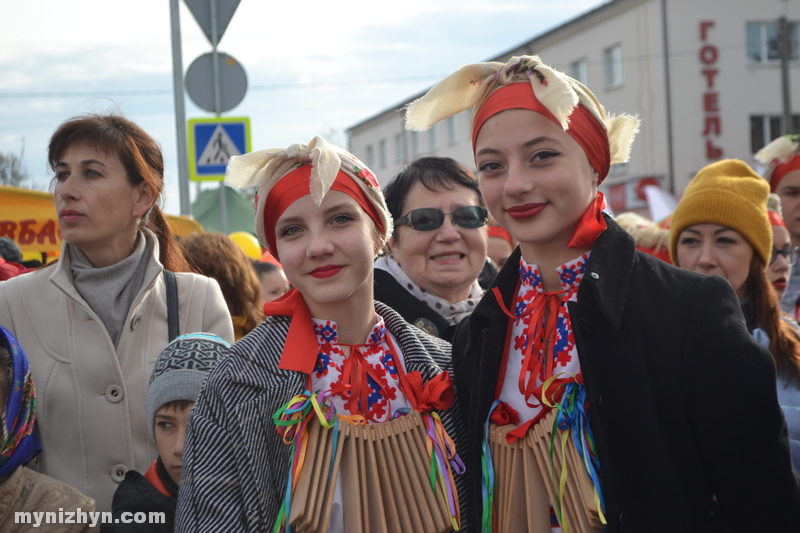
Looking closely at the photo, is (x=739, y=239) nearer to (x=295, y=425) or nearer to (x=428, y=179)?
(x=428, y=179)

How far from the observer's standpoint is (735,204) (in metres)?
3.32

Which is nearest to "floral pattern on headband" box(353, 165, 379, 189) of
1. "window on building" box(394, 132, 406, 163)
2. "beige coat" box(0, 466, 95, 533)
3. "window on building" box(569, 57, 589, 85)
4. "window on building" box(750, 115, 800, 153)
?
"beige coat" box(0, 466, 95, 533)

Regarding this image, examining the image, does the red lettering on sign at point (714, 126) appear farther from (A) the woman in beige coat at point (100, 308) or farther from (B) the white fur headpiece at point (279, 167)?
(B) the white fur headpiece at point (279, 167)

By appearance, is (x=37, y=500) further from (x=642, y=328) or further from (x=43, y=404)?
(x=642, y=328)

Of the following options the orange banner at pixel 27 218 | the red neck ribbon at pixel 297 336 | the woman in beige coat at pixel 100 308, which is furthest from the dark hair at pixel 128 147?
the orange banner at pixel 27 218

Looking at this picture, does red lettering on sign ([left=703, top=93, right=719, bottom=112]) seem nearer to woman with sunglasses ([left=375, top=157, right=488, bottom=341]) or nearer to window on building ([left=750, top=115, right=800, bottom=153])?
window on building ([left=750, top=115, right=800, bottom=153])

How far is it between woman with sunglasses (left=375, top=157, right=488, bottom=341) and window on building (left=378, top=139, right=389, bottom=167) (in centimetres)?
4339

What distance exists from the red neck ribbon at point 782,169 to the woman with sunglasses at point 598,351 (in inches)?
105

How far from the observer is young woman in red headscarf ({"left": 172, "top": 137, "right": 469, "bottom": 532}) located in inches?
87.5

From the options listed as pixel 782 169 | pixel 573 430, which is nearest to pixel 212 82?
pixel 782 169

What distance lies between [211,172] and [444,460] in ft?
17.2

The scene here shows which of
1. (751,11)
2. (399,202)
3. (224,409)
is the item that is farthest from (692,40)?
(224,409)

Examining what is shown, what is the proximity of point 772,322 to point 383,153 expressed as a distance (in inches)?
1761

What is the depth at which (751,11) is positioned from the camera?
28.1 meters
